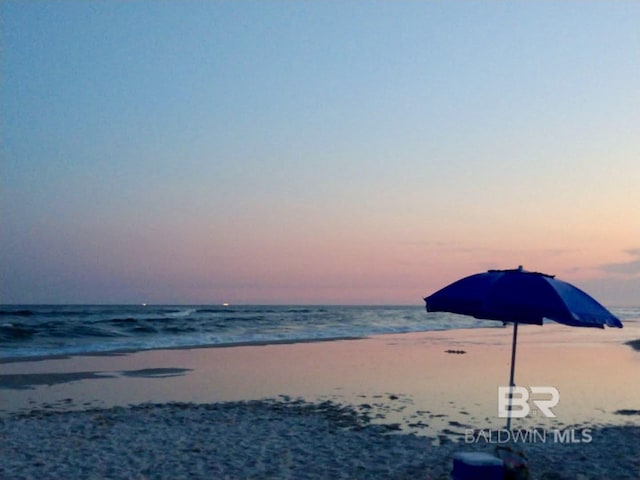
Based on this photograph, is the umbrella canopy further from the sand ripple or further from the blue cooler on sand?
the sand ripple

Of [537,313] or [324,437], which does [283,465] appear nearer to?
[324,437]

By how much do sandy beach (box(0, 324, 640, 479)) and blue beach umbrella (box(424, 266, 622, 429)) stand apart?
7.78ft

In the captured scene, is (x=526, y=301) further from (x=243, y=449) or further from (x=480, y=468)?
(x=243, y=449)

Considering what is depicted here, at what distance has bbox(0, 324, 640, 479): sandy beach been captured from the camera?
28.2 feet

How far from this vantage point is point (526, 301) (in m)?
6.72

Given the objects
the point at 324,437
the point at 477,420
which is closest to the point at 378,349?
the point at 477,420

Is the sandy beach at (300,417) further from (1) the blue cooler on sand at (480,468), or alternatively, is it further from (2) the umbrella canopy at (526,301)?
(2) the umbrella canopy at (526,301)

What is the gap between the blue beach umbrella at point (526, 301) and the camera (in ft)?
21.7

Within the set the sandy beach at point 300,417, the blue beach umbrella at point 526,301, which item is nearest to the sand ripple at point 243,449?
the sandy beach at point 300,417

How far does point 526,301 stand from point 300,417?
245 inches

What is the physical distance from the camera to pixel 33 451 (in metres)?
9.12

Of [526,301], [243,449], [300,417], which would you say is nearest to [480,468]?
[526,301]

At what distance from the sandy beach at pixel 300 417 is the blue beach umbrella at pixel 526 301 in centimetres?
237

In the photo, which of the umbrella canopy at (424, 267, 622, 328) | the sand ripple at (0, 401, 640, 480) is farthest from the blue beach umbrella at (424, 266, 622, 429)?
the sand ripple at (0, 401, 640, 480)
